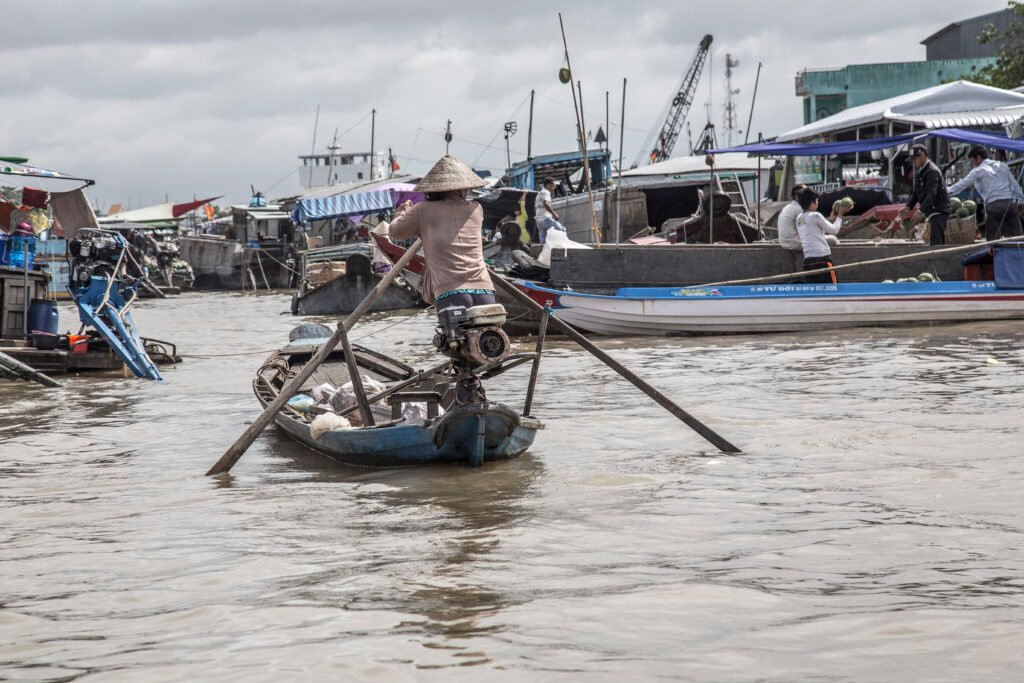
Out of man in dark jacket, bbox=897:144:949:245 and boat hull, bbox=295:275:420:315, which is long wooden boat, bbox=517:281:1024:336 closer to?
man in dark jacket, bbox=897:144:949:245

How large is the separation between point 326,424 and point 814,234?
8.64 meters

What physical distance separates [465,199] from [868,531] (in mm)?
3055

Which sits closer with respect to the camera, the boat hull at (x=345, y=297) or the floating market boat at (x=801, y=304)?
the floating market boat at (x=801, y=304)

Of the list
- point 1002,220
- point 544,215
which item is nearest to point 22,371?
point 544,215

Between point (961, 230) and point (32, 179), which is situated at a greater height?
point (32, 179)

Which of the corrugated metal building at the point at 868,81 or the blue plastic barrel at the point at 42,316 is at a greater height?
the corrugated metal building at the point at 868,81

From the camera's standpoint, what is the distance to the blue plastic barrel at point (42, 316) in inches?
504

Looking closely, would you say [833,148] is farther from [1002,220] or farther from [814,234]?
[814,234]

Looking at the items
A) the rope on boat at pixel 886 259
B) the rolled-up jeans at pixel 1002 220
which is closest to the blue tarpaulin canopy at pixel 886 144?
the rolled-up jeans at pixel 1002 220

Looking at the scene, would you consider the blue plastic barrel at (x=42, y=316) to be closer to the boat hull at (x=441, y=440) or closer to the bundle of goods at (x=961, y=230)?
the boat hull at (x=441, y=440)

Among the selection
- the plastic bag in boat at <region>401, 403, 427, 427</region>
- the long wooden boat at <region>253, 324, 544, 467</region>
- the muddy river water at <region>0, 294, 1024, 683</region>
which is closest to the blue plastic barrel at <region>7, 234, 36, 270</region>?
the muddy river water at <region>0, 294, 1024, 683</region>

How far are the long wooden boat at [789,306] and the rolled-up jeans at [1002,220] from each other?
3.89 ft

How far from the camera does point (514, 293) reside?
6.97 metres

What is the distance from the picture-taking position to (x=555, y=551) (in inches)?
185
